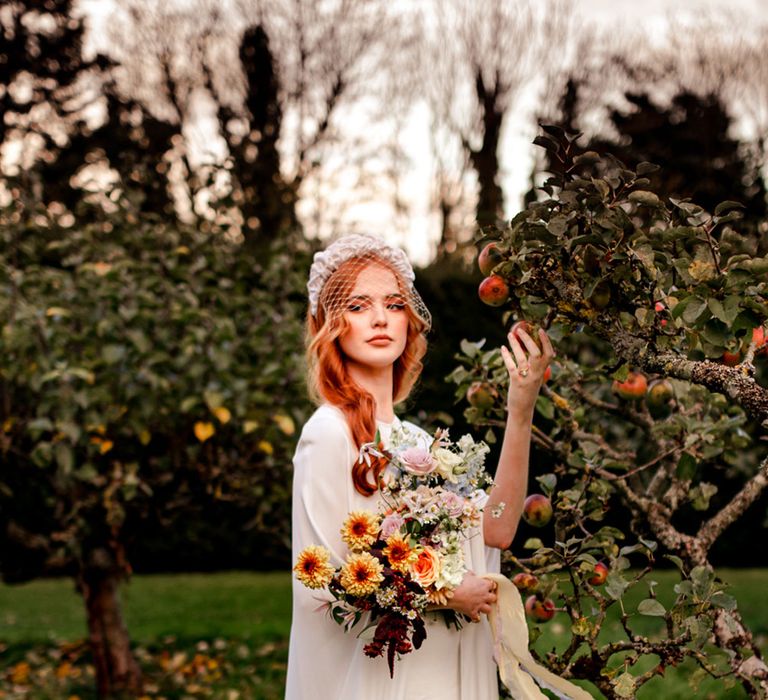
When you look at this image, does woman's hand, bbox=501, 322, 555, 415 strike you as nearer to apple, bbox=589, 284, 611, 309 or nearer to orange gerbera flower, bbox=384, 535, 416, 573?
apple, bbox=589, 284, 611, 309

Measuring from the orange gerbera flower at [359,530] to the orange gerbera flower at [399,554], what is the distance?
0.04m

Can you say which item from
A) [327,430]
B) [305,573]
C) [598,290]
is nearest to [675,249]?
[598,290]

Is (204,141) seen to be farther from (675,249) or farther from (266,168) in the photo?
(675,249)

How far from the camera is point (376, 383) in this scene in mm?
2312

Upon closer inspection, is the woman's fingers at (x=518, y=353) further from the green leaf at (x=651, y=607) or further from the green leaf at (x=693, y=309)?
the green leaf at (x=651, y=607)

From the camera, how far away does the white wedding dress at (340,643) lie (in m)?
2.00

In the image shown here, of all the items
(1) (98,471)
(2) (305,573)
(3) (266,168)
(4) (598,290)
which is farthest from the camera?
(3) (266,168)

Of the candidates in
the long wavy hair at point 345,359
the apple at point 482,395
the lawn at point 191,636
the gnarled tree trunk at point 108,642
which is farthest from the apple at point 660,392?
the gnarled tree trunk at point 108,642

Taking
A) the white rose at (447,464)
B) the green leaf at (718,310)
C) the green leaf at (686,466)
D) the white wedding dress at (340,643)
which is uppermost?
the green leaf at (718,310)

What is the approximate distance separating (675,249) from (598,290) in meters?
0.17

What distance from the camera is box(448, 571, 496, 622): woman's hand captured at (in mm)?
1945

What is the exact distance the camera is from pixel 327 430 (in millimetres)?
2082

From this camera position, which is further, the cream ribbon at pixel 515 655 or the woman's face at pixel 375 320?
the woman's face at pixel 375 320

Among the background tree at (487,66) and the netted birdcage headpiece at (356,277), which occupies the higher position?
the background tree at (487,66)
